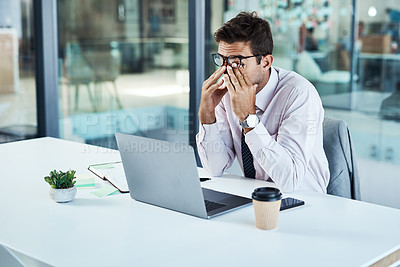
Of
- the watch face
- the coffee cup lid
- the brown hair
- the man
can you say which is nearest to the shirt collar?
the man

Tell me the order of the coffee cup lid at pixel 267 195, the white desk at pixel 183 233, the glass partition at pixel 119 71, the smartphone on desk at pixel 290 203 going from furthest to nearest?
1. the glass partition at pixel 119 71
2. the smartphone on desk at pixel 290 203
3. the coffee cup lid at pixel 267 195
4. the white desk at pixel 183 233

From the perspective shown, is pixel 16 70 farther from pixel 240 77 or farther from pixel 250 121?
pixel 250 121

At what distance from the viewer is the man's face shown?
2.05 m

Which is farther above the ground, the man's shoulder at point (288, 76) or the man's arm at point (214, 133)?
the man's shoulder at point (288, 76)

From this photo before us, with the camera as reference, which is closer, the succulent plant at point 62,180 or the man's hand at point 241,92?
the succulent plant at point 62,180

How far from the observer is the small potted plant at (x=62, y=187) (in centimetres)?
171

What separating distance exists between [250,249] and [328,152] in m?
0.92

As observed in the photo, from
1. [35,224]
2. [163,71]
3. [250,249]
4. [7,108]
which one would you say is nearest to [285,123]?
[250,249]

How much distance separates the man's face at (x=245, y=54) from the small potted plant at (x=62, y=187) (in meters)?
0.77

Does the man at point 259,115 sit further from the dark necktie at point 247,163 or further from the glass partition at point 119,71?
the glass partition at point 119,71

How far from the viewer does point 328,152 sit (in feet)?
6.89

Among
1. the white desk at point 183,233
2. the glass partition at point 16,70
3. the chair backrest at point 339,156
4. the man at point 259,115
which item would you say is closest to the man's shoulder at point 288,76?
the man at point 259,115

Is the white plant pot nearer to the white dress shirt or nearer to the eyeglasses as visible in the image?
the white dress shirt

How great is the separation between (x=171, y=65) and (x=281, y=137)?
2283mm
